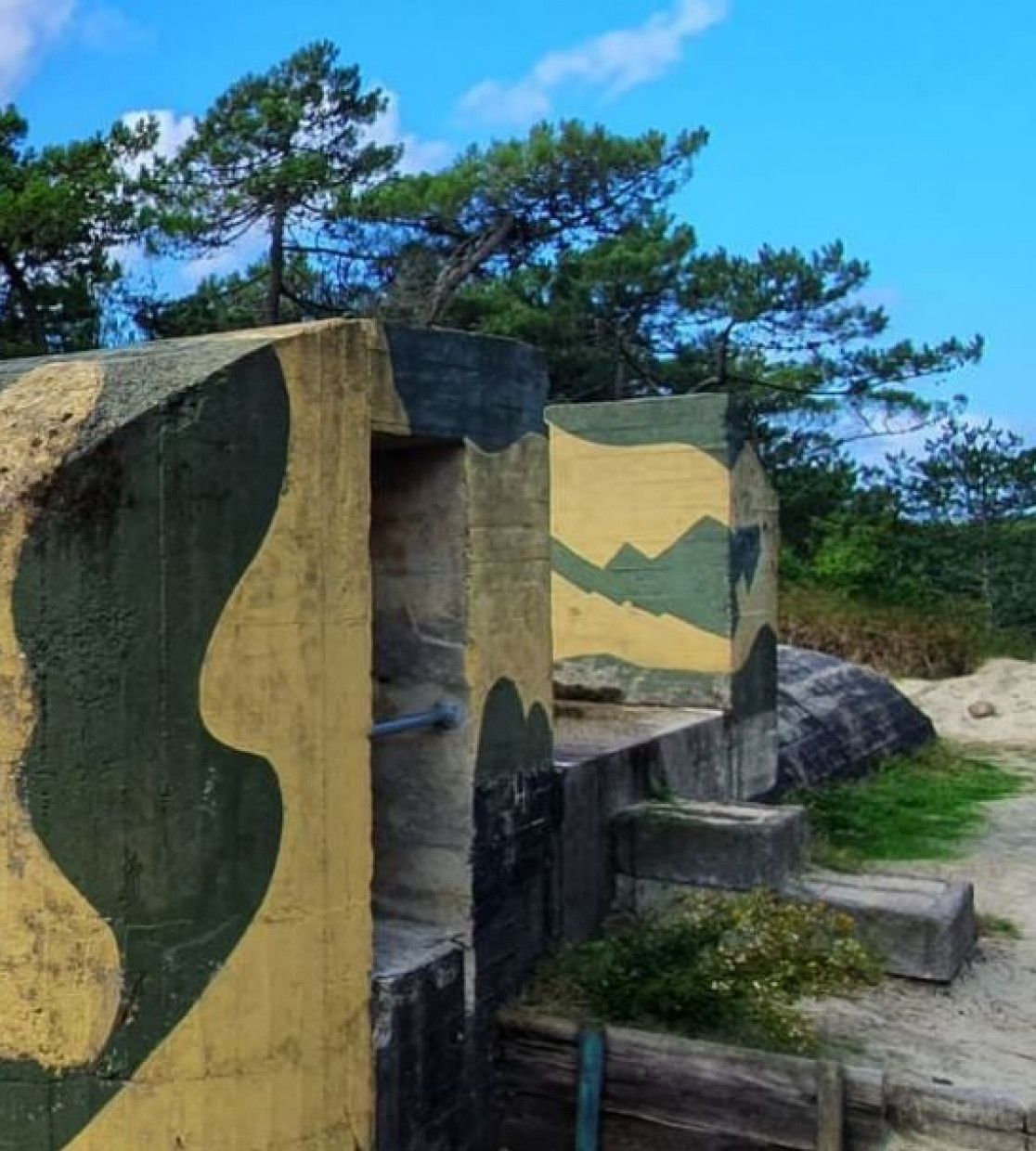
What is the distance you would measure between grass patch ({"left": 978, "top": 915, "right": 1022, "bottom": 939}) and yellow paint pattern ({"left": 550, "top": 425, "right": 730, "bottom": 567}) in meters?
2.61

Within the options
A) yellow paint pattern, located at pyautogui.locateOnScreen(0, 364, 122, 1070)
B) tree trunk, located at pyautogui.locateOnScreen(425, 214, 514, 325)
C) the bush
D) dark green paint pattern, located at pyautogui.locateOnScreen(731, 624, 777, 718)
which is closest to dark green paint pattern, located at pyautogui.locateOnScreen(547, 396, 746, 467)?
dark green paint pattern, located at pyautogui.locateOnScreen(731, 624, 777, 718)

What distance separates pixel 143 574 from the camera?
3.33 m

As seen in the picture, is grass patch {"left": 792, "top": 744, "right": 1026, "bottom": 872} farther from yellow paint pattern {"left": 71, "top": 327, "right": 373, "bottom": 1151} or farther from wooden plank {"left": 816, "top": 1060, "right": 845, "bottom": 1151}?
yellow paint pattern {"left": 71, "top": 327, "right": 373, "bottom": 1151}

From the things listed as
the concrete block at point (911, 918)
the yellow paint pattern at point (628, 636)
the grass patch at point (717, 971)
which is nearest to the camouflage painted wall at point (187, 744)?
the grass patch at point (717, 971)

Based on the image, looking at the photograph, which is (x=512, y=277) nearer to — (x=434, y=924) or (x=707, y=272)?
(x=707, y=272)

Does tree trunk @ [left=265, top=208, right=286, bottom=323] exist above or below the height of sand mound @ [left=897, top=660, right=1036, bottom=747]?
above

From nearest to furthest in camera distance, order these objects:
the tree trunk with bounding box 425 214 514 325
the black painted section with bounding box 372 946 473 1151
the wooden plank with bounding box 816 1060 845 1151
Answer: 1. the black painted section with bounding box 372 946 473 1151
2. the wooden plank with bounding box 816 1060 845 1151
3. the tree trunk with bounding box 425 214 514 325

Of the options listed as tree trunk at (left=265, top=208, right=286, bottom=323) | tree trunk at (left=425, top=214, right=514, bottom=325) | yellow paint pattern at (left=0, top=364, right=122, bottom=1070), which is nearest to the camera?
yellow paint pattern at (left=0, top=364, right=122, bottom=1070)

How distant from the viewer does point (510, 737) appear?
4957 millimetres

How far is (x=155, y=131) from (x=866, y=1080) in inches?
625

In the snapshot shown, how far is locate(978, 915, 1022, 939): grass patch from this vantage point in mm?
6336

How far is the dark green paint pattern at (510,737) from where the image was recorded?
4.81 m

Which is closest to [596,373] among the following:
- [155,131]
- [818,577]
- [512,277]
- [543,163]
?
[512,277]

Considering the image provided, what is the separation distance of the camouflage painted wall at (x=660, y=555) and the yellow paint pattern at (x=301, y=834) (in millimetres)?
4252
